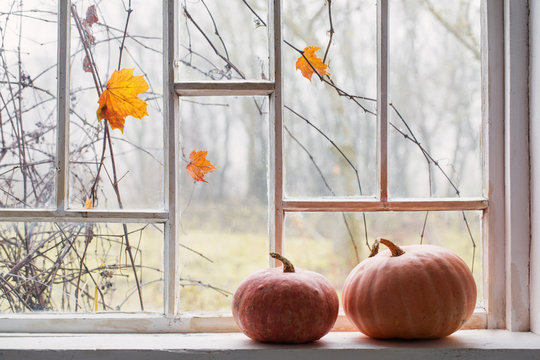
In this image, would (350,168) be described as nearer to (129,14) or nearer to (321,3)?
(321,3)

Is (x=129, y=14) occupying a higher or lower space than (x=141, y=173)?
higher

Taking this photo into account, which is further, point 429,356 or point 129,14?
point 129,14

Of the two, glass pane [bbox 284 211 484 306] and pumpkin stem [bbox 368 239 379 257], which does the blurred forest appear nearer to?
glass pane [bbox 284 211 484 306]

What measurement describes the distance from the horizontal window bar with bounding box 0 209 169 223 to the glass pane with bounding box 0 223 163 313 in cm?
2

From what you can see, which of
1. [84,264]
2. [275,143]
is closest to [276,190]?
[275,143]

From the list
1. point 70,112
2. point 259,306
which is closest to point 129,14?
point 70,112

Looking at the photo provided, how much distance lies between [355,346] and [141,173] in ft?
2.10

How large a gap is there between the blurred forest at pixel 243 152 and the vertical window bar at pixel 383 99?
0.02m

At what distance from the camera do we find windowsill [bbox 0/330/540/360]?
108cm

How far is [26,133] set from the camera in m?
1.32

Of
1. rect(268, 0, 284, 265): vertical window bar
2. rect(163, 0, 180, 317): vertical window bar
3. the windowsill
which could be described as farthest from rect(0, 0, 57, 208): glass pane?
rect(268, 0, 284, 265): vertical window bar

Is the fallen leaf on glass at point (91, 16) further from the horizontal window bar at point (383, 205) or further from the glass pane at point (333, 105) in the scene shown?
the horizontal window bar at point (383, 205)

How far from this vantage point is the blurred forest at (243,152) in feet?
4.29

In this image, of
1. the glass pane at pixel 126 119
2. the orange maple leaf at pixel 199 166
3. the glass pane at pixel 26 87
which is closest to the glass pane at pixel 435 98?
the orange maple leaf at pixel 199 166
